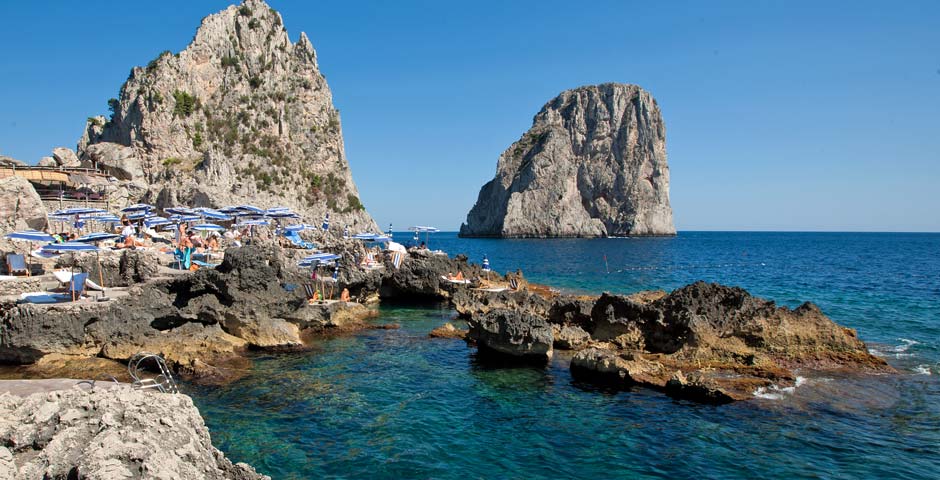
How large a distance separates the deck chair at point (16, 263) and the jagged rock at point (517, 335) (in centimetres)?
1756

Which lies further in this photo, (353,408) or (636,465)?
(353,408)

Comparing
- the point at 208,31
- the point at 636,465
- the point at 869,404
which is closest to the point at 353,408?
the point at 636,465

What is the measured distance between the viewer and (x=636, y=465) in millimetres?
9875

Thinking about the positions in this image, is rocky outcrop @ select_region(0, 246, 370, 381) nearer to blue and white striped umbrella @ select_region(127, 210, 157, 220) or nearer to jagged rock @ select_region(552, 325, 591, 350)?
jagged rock @ select_region(552, 325, 591, 350)

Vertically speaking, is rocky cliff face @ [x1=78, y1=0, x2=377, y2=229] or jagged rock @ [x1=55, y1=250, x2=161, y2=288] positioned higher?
rocky cliff face @ [x1=78, y1=0, x2=377, y2=229]

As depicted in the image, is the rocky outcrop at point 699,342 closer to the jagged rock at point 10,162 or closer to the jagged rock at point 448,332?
the jagged rock at point 448,332

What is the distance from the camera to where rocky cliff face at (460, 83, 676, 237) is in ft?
480

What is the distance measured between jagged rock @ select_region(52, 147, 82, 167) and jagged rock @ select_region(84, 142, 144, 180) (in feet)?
4.89

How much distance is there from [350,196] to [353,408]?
71.0 metres

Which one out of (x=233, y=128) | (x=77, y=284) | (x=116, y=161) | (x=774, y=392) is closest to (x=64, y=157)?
(x=116, y=161)

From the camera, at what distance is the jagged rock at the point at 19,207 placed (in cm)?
2767

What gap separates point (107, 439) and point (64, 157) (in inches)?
2371

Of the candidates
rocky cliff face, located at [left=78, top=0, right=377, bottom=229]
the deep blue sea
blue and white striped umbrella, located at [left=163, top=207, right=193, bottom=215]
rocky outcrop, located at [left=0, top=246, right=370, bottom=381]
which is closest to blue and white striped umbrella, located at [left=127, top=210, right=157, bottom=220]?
blue and white striped umbrella, located at [left=163, top=207, right=193, bottom=215]

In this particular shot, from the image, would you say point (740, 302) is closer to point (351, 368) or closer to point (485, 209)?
point (351, 368)
